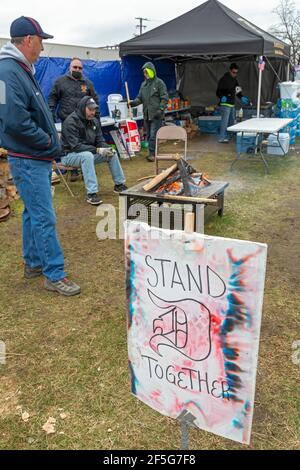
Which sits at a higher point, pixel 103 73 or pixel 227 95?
pixel 103 73

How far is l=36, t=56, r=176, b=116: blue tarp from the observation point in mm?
7762

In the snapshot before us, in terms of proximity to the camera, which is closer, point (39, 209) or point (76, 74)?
point (39, 209)

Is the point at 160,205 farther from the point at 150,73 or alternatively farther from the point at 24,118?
the point at 150,73

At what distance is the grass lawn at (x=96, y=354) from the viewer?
6.61ft

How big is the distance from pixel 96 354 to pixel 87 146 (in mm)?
3608

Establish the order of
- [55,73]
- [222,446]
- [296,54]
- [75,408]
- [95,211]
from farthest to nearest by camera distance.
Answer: [296,54] → [55,73] → [95,211] → [75,408] → [222,446]

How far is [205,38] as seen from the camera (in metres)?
8.80

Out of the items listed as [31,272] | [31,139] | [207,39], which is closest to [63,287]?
[31,272]

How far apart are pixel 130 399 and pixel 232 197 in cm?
404

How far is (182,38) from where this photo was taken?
356 inches

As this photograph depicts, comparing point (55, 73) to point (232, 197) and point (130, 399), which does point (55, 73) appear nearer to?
point (232, 197)

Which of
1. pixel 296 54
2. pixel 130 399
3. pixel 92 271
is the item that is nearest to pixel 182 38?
pixel 92 271

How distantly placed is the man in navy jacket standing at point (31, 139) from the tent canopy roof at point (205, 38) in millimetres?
6363

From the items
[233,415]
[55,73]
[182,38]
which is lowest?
[233,415]
